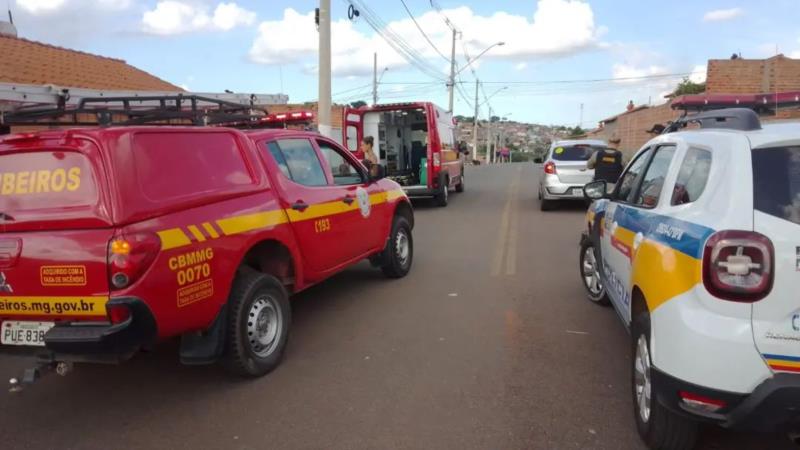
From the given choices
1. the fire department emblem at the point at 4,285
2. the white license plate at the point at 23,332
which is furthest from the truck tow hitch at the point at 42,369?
the fire department emblem at the point at 4,285

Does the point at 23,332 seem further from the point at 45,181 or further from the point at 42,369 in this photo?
the point at 45,181

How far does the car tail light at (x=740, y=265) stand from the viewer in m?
2.51

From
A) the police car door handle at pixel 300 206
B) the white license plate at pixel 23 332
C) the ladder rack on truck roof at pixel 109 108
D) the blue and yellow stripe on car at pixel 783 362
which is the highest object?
the ladder rack on truck roof at pixel 109 108

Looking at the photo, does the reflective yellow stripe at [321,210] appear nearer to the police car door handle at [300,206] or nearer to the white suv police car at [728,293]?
the police car door handle at [300,206]

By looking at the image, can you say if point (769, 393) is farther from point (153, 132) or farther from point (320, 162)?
point (320, 162)

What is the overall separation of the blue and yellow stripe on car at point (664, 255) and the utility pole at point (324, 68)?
10.3 meters

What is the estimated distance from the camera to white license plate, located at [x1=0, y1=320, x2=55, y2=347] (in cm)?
347

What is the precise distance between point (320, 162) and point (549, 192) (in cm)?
808

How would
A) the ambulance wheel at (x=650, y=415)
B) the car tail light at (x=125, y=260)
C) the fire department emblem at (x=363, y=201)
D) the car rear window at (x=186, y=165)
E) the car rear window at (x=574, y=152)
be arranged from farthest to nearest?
1. the car rear window at (x=574, y=152)
2. the fire department emblem at (x=363, y=201)
3. the car rear window at (x=186, y=165)
4. the car tail light at (x=125, y=260)
5. the ambulance wheel at (x=650, y=415)

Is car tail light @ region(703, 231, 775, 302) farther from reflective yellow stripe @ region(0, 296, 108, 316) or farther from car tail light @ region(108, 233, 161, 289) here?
reflective yellow stripe @ region(0, 296, 108, 316)

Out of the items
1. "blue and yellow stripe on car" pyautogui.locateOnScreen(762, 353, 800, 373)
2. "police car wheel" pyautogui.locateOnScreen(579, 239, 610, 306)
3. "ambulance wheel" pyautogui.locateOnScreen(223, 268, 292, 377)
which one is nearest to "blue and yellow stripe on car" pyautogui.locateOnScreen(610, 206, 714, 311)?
"blue and yellow stripe on car" pyautogui.locateOnScreen(762, 353, 800, 373)

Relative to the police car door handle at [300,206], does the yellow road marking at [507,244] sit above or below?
below

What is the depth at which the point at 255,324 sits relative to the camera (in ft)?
14.1

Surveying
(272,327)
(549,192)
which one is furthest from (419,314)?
(549,192)
